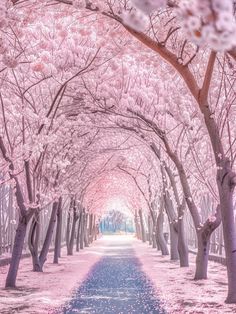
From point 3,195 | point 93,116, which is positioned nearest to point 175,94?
point 93,116

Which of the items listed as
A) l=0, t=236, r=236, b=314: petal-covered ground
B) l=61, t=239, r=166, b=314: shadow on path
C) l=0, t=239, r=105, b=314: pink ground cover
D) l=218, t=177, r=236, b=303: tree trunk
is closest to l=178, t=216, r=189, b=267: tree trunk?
l=0, t=236, r=236, b=314: petal-covered ground

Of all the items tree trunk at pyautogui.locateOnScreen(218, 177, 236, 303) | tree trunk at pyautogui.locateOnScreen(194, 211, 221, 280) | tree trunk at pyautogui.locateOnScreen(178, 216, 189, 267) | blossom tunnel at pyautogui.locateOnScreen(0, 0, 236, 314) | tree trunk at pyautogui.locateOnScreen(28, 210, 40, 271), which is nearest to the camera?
blossom tunnel at pyautogui.locateOnScreen(0, 0, 236, 314)

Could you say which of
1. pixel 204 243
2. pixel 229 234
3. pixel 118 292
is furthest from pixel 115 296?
pixel 204 243

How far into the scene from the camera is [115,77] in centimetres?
1748

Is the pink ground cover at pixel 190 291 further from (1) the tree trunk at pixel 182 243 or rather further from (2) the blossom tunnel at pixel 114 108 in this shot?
(1) the tree trunk at pixel 182 243

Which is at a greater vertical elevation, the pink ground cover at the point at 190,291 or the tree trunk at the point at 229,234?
the tree trunk at the point at 229,234

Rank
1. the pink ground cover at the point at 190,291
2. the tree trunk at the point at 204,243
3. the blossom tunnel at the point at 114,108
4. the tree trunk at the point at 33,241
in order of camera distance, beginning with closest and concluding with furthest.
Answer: the blossom tunnel at the point at 114,108 → the pink ground cover at the point at 190,291 → the tree trunk at the point at 204,243 → the tree trunk at the point at 33,241

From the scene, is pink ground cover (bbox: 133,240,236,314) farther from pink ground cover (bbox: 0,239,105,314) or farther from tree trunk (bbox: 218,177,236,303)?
pink ground cover (bbox: 0,239,105,314)

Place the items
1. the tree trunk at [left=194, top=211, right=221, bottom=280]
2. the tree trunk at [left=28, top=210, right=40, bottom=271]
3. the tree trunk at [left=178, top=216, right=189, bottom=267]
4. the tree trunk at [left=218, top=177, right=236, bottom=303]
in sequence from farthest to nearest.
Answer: the tree trunk at [left=178, top=216, right=189, bottom=267], the tree trunk at [left=28, top=210, right=40, bottom=271], the tree trunk at [left=194, top=211, right=221, bottom=280], the tree trunk at [left=218, top=177, right=236, bottom=303]

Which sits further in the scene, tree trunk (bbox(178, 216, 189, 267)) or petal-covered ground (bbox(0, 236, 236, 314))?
tree trunk (bbox(178, 216, 189, 267))

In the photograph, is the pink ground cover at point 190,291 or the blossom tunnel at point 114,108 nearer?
the blossom tunnel at point 114,108

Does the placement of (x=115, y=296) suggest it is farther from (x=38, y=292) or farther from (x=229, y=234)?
(x=229, y=234)

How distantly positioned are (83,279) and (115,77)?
7.75 meters

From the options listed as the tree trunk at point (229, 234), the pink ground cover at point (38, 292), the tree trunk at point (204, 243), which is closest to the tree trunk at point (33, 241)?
the pink ground cover at point (38, 292)
